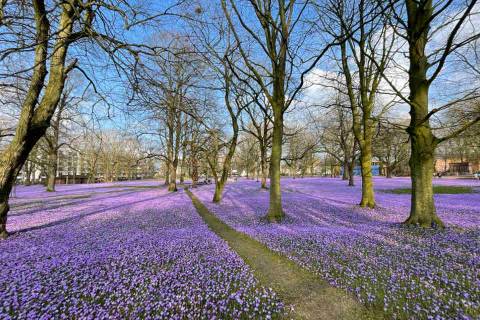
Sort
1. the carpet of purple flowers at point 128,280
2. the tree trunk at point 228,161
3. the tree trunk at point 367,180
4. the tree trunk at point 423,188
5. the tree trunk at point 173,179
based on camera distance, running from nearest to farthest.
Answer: the carpet of purple flowers at point 128,280, the tree trunk at point 423,188, the tree trunk at point 367,180, the tree trunk at point 228,161, the tree trunk at point 173,179

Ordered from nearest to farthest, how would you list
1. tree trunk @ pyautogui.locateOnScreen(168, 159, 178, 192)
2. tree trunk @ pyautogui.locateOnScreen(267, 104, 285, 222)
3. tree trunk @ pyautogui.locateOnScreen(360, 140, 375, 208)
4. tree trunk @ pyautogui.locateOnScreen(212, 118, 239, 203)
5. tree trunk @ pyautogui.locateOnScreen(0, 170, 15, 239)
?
tree trunk @ pyautogui.locateOnScreen(0, 170, 15, 239), tree trunk @ pyautogui.locateOnScreen(267, 104, 285, 222), tree trunk @ pyautogui.locateOnScreen(360, 140, 375, 208), tree trunk @ pyautogui.locateOnScreen(212, 118, 239, 203), tree trunk @ pyautogui.locateOnScreen(168, 159, 178, 192)

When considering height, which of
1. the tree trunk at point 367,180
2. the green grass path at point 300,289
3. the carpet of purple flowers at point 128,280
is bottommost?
the green grass path at point 300,289

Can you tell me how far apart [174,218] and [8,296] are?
643 cm

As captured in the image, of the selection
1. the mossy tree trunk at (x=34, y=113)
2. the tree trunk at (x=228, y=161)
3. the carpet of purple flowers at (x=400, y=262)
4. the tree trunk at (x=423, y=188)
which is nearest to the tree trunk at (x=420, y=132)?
the tree trunk at (x=423, y=188)

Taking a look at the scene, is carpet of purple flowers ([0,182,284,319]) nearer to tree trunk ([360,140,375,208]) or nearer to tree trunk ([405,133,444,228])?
tree trunk ([405,133,444,228])

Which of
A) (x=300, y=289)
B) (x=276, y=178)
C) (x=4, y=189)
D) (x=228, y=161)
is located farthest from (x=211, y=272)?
(x=228, y=161)

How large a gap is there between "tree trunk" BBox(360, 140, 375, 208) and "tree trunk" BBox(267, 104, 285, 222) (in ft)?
18.0

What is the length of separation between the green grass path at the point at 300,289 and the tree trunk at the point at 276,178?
3.67 m

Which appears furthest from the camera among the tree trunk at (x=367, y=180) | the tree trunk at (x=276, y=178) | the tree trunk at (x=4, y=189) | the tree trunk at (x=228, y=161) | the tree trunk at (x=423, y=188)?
the tree trunk at (x=228, y=161)

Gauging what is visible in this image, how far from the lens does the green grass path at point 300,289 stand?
9.29ft

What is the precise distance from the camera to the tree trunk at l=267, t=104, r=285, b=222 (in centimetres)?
898

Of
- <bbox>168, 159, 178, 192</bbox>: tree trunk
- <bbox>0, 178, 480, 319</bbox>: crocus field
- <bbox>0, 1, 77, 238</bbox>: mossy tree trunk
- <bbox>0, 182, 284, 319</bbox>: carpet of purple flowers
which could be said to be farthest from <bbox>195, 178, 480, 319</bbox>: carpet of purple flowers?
<bbox>168, 159, 178, 192</bbox>: tree trunk

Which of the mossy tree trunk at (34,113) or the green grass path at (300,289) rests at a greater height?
the mossy tree trunk at (34,113)

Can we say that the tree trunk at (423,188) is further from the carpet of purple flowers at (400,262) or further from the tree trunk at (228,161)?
the tree trunk at (228,161)
